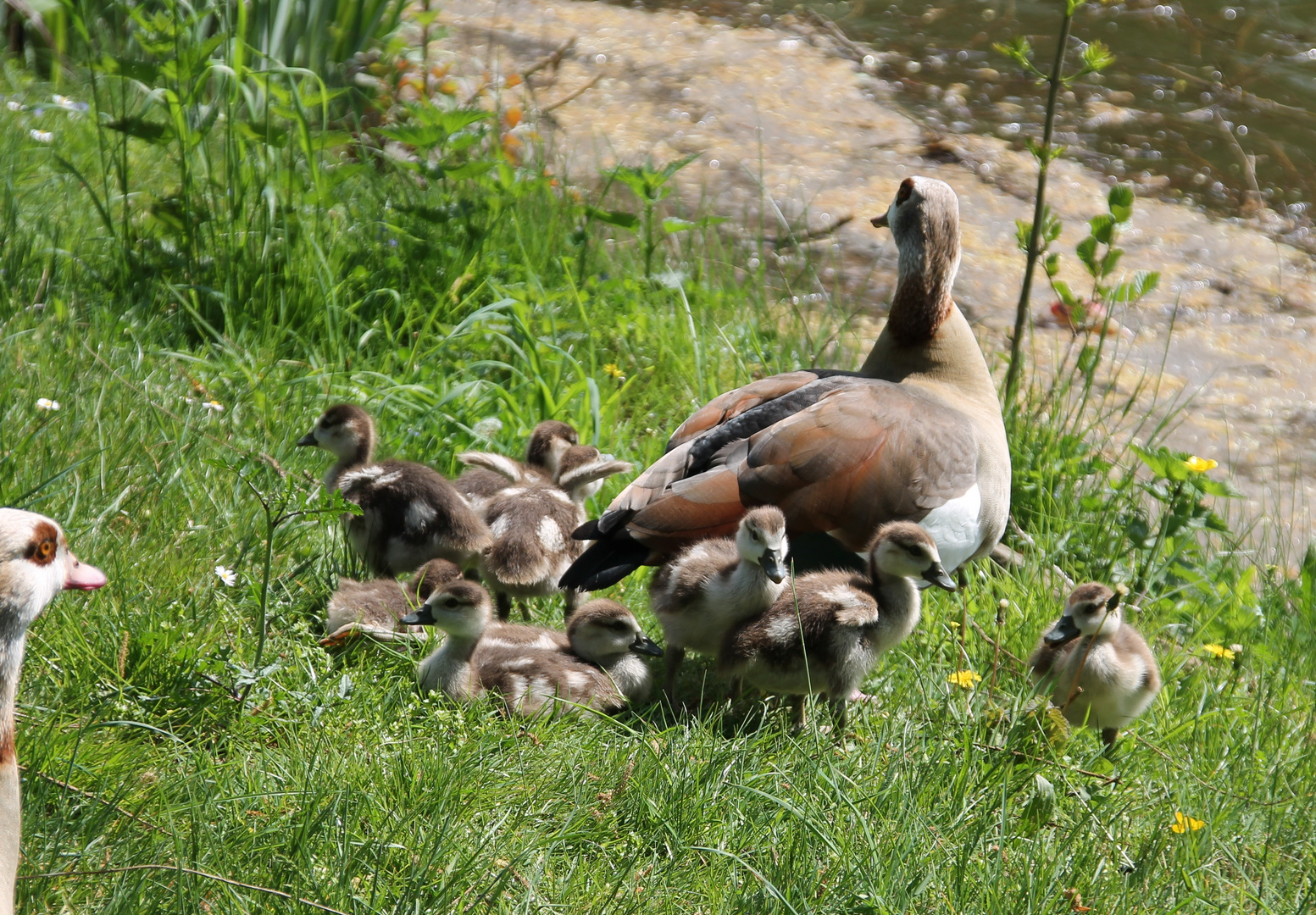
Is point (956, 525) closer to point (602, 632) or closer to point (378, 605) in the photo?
point (602, 632)

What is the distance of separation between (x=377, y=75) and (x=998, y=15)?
6.38m

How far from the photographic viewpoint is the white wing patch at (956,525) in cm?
430

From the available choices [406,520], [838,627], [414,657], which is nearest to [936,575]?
[838,627]

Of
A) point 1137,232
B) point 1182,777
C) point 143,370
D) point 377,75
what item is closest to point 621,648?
point 1182,777

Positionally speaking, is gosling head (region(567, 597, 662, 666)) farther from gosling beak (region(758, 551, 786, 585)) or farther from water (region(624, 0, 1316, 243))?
water (region(624, 0, 1316, 243))

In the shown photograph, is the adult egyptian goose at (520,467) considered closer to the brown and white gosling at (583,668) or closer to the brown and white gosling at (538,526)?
the brown and white gosling at (538,526)

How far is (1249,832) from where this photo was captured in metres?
3.67

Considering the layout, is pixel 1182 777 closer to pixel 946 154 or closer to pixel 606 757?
pixel 606 757

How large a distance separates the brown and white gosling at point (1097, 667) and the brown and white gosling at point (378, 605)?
2.02 m

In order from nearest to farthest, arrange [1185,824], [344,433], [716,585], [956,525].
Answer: [1185,824] → [716,585] → [956,525] → [344,433]

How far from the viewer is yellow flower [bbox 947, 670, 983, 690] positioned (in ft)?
13.5

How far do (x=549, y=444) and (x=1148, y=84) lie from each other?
8.13 m

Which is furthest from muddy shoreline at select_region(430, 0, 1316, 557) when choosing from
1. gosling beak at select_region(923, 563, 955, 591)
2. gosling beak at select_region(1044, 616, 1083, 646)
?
gosling beak at select_region(923, 563, 955, 591)

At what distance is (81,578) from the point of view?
289 centimetres
